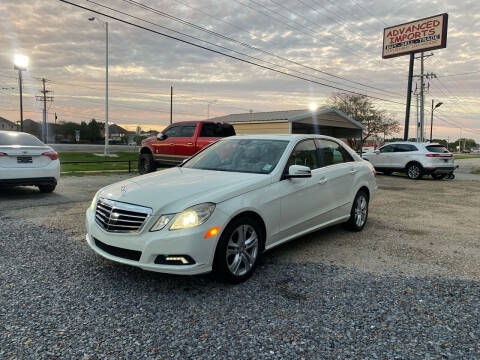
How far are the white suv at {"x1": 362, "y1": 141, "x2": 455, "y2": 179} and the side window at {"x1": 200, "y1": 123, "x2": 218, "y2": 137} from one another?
358 inches

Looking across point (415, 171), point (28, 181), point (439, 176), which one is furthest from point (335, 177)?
point (439, 176)

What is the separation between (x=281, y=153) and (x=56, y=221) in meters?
4.11

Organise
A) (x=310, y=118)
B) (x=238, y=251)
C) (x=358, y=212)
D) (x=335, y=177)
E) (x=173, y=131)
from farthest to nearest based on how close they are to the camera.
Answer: (x=310, y=118) → (x=173, y=131) → (x=358, y=212) → (x=335, y=177) → (x=238, y=251)

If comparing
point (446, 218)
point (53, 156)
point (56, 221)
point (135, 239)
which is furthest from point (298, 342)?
point (53, 156)

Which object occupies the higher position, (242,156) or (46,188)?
(242,156)

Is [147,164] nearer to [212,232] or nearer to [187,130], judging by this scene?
[187,130]

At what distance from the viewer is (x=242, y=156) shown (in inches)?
185

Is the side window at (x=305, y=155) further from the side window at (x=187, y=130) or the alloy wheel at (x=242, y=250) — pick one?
the side window at (x=187, y=130)

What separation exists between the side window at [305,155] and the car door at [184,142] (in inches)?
276

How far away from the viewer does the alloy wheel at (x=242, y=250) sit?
3.60m

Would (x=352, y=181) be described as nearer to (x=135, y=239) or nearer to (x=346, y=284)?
(x=346, y=284)

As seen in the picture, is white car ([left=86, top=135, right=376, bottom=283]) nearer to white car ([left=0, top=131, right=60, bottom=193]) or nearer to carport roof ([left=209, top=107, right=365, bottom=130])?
white car ([left=0, top=131, right=60, bottom=193])

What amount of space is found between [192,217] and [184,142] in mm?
8856

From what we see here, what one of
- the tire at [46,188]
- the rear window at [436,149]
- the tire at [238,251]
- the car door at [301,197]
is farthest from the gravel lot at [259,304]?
the rear window at [436,149]
